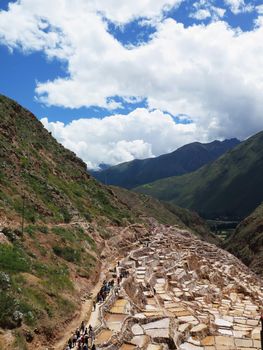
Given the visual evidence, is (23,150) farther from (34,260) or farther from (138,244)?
(34,260)

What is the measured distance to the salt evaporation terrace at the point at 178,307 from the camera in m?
26.0

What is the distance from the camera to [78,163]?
86312 mm

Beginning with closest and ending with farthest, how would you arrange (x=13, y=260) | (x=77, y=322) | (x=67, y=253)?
(x=77, y=322)
(x=13, y=260)
(x=67, y=253)

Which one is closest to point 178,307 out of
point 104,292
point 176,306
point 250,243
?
point 176,306

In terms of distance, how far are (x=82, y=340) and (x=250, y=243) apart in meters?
108

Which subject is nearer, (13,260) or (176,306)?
(13,260)

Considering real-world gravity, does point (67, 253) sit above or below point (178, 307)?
above

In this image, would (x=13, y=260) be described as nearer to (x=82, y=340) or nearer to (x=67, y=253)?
(x=82, y=340)

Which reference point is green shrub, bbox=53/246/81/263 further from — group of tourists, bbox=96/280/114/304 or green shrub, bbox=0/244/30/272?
green shrub, bbox=0/244/30/272

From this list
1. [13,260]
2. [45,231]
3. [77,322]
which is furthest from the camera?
[45,231]

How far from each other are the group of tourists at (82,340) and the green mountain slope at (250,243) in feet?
237

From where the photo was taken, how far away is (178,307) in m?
33.5

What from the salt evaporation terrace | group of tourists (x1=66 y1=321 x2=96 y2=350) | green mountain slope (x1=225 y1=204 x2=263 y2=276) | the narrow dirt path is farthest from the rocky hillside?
green mountain slope (x1=225 y1=204 x2=263 y2=276)

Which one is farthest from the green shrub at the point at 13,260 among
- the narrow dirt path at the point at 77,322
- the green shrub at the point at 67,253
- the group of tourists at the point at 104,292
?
the green shrub at the point at 67,253
